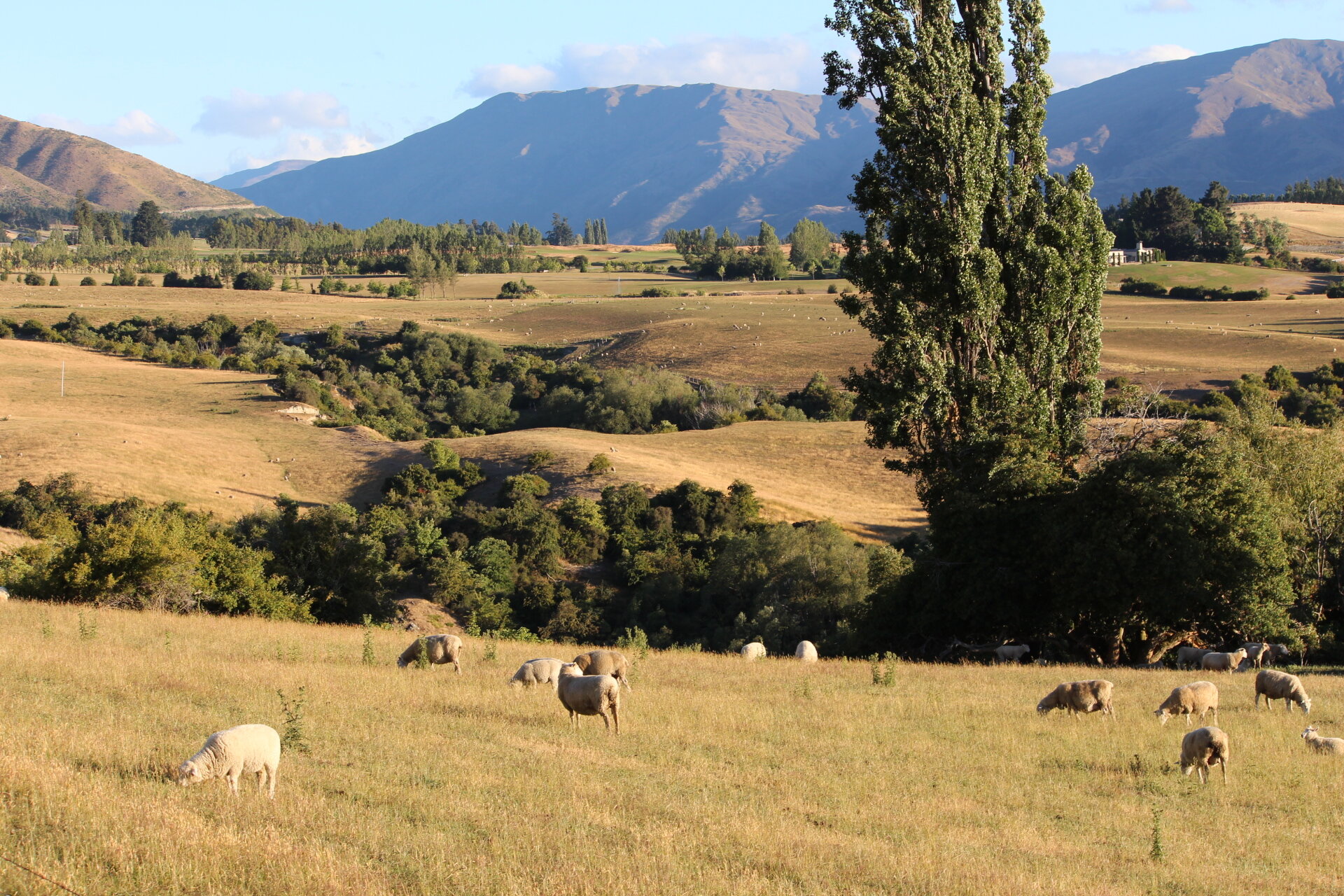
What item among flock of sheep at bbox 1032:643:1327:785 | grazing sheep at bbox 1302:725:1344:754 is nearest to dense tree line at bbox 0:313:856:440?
flock of sheep at bbox 1032:643:1327:785

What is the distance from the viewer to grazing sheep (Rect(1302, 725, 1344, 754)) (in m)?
12.9

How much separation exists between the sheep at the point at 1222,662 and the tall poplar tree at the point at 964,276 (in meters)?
5.59

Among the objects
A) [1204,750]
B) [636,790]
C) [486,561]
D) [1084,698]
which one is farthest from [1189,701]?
[486,561]

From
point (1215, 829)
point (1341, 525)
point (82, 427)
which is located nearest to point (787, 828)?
point (1215, 829)

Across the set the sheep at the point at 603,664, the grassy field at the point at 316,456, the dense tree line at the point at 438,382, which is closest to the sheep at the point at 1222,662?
the sheep at the point at 603,664

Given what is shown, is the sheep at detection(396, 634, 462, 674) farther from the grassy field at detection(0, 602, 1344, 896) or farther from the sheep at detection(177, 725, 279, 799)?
the sheep at detection(177, 725, 279, 799)

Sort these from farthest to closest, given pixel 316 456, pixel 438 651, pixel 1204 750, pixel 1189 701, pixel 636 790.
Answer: pixel 316 456 → pixel 438 651 → pixel 1189 701 → pixel 1204 750 → pixel 636 790

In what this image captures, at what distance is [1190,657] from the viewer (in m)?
22.2

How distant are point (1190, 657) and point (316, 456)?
54439 mm

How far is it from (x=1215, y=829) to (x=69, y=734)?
11125 mm

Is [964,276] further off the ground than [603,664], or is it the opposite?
[964,276]

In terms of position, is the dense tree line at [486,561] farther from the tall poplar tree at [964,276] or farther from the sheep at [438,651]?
the sheep at [438,651]

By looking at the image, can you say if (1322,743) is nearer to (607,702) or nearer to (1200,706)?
(1200,706)

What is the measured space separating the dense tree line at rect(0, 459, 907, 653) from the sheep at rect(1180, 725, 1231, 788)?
605 inches
